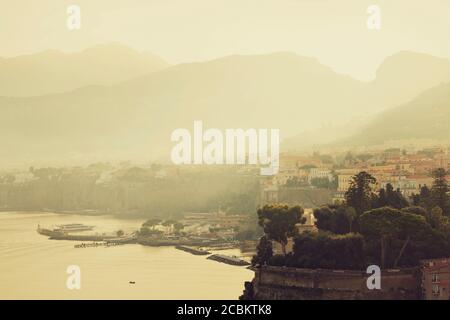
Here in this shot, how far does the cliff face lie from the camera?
39.0 ft

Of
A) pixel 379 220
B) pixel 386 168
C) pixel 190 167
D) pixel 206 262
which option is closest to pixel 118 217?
pixel 190 167

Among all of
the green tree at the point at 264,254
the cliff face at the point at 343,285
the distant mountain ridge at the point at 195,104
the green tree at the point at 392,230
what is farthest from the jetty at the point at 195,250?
the distant mountain ridge at the point at 195,104

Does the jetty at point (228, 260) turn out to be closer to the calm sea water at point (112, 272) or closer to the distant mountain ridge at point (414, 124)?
the calm sea water at point (112, 272)

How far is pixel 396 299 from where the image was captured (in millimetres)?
11883

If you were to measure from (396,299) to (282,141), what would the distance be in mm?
34357

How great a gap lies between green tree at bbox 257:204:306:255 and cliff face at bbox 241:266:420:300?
113cm

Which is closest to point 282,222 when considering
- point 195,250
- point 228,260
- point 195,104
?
point 228,260

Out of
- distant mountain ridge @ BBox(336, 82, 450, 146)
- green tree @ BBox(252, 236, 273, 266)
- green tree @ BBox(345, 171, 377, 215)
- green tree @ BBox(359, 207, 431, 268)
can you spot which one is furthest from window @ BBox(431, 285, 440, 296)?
distant mountain ridge @ BBox(336, 82, 450, 146)

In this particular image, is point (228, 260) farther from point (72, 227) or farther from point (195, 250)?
point (72, 227)

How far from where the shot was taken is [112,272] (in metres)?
18.3

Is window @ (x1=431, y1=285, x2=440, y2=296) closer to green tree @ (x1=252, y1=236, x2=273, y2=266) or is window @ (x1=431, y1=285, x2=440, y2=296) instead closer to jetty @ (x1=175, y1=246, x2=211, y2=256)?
green tree @ (x1=252, y1=236, x2=273, y2=266)

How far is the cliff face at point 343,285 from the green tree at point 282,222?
113 centimetres

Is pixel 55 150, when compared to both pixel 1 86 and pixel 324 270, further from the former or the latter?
pixel 324 270

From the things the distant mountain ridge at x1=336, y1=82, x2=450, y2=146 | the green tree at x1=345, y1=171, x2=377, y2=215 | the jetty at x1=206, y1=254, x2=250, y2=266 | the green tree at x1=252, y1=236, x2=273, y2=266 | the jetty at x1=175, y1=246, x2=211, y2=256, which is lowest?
the jetty at x1=206, y1=254, x2=250, y2=266
